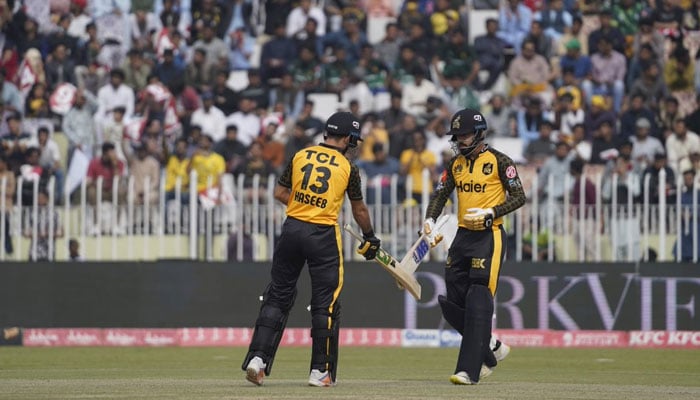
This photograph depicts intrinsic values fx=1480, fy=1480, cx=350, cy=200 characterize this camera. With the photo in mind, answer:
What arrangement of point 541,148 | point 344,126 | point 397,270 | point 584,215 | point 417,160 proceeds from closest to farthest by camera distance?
point 344,126 → point 397,270 → point 584,215 → point 417,160 → point 541,148

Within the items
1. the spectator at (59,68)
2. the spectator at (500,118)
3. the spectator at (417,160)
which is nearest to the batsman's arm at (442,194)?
the spectator at (417,160)

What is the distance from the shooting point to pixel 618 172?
1956 cm

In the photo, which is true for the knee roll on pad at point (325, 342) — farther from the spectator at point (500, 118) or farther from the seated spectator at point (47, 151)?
the spectator at point (500, 118)

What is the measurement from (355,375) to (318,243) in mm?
2469

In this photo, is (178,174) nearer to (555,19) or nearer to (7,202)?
(7,202)

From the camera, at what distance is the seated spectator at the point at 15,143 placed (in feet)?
72.4

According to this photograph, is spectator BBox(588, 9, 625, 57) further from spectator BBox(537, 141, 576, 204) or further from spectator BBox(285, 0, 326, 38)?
spectator BBox(285, 0, 326, 38)

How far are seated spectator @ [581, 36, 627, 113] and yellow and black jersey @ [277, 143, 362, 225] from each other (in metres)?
12.5

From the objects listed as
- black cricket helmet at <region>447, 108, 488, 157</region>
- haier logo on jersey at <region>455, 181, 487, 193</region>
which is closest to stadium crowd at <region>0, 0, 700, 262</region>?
haier logo on jersey at <region>455, 181, 487, 193</region>

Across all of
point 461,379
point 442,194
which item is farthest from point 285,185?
point 461,379

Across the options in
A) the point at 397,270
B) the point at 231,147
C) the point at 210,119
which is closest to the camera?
the point at 397,270

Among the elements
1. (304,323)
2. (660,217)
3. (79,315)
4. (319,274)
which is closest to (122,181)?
(79,315)

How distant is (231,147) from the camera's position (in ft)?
73.2

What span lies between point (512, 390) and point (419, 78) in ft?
43.5
